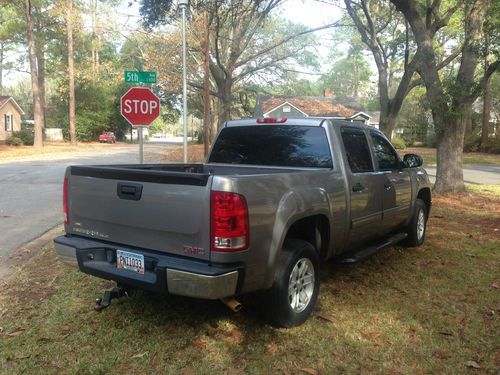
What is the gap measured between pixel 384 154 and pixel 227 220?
326 cm

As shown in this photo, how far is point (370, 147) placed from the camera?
17.7ft

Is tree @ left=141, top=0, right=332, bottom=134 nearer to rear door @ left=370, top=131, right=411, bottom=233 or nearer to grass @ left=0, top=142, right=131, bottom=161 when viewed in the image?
grass @ left=0, top=142, right=131, bottom=161

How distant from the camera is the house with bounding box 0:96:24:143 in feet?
149

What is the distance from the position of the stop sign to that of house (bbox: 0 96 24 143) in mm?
41625

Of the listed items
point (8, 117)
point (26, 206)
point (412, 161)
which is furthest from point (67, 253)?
point (8, 117)

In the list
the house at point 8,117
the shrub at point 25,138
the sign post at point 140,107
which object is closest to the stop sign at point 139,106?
the sign post at point 140,107

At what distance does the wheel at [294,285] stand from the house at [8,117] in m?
47.3

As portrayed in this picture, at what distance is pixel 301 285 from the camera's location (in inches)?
160

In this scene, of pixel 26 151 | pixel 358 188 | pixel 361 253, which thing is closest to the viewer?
pixel 358 188

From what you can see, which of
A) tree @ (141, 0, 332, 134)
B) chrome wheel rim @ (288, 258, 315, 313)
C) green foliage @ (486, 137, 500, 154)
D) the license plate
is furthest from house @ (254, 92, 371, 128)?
the license plate

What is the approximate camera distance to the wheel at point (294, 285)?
3701mm

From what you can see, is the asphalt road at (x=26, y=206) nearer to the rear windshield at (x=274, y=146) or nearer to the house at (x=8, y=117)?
the rear windshield at (x=274, y=146)

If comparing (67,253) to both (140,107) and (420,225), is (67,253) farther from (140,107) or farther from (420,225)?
(140,107)

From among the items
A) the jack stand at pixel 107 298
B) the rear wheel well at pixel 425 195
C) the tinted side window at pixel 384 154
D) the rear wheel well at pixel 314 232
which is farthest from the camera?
the rear wheel well at pixel 425 195
